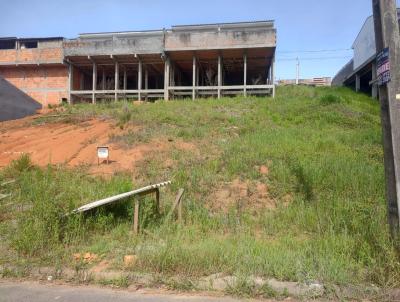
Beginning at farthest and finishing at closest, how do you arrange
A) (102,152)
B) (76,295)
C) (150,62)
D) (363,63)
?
(363,63)
(150,62)
(102,152)
(76,295)

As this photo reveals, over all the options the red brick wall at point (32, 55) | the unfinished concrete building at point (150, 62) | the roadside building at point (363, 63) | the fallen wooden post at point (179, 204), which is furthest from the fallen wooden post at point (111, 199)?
the red brick wall at point (32, 55)

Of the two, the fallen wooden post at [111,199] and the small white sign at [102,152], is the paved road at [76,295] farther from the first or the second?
the small white sign at [102,152]

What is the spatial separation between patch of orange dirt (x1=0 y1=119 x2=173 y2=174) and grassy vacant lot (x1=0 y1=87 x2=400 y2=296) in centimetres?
54

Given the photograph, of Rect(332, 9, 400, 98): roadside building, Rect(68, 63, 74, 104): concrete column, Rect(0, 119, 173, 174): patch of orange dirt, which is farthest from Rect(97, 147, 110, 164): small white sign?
Rect(332, 9, 400, 98): roadside building

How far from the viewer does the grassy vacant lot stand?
4336mm

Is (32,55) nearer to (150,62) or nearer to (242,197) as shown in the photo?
(150,62)

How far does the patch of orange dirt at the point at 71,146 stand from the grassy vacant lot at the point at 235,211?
1.76 ft

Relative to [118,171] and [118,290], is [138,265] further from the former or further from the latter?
[118,171]

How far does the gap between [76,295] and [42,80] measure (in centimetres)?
2664

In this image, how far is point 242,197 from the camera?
24.7ft

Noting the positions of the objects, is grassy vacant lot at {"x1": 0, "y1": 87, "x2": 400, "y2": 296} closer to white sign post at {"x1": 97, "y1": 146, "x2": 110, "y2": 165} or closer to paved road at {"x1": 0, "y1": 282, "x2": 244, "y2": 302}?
paved road at {"x1": 0, "y1": 282, "x2": 244, "y2": 302}

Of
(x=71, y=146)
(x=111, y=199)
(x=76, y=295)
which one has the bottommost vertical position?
(x=76, y=295)

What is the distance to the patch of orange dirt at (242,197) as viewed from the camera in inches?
281

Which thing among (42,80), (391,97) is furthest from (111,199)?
(42,80)
